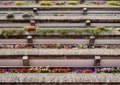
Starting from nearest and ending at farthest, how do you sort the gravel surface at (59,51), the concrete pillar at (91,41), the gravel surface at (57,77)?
the gravel surface at (57,77) → the gravel surface at (59,51) → the concrete pillar at (91,41)

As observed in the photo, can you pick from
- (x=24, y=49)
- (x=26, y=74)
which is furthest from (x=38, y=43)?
(x=26, y=74)

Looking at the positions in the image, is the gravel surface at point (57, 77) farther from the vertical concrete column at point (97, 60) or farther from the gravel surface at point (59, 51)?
the gravel surface at point (59, 51)

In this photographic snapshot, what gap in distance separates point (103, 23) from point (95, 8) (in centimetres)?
363

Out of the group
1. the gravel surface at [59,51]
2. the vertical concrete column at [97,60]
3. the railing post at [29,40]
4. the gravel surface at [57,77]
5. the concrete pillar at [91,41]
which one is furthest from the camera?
the concrete pillar at [91,41]

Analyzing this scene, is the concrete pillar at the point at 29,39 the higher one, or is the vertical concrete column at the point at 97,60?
the concrete pillar at the point at 29,39

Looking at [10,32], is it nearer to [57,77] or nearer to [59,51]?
[59,51]

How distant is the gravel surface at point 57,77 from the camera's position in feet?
53.8

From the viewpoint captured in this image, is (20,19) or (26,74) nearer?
(26,74)

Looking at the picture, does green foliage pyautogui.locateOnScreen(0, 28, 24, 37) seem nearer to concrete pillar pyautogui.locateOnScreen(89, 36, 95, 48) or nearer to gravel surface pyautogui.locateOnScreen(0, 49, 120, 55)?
gravel surface pyautogui.locateOnScreen(0, 49, 120, 55)

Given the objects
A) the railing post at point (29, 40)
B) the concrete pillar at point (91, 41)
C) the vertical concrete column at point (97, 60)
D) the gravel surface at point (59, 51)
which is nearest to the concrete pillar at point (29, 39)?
the railing post at point (29, 40)

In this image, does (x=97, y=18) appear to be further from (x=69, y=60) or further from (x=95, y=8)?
(x=69, y=60)

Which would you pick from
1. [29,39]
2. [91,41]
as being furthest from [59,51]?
[91,41]

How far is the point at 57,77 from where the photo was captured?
55.0 ft

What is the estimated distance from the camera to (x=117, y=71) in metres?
18.0
